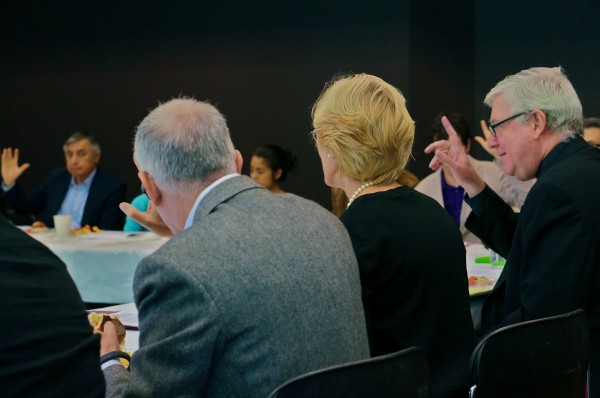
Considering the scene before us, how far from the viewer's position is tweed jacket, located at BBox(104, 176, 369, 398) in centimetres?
154

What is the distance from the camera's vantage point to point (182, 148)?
5.92ft

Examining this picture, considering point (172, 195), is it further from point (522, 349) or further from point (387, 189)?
point (522, 349)

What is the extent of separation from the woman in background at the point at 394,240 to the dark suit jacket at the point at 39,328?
2.71 feet

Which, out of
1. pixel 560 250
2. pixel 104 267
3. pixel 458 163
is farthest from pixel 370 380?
pixel 104 267

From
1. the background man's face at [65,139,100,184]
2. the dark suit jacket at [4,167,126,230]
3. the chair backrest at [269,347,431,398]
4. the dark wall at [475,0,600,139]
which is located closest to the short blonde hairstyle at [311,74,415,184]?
the chair backrest at [269,347,431,398]

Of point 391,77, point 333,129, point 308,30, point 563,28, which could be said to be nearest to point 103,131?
point 308,30

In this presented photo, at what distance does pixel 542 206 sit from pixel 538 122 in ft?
1.34

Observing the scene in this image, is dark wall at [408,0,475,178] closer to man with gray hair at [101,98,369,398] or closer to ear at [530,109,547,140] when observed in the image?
ear at [530,109,547,140]

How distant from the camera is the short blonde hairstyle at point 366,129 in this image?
235cm

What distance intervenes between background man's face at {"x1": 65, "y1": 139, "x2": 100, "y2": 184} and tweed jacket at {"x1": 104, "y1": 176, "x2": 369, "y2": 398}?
4.98m

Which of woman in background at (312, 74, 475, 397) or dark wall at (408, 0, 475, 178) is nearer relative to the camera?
woman in background at (312, 74, 475, 397)

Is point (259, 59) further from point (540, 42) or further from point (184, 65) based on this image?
point (540, 42)

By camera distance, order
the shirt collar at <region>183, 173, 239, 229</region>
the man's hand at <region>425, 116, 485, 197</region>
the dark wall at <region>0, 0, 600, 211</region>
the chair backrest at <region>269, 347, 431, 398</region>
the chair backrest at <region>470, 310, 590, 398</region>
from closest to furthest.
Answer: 1. the chair backrest at <region>269, 347, 431, 398</region>
2. the shirt collar at <region>183, 173, 239, 229</region>
3. the chair backrest at <region>470, 310, 590, 398</region>
4. the man's hand at <region>425, 116, 485, 197</region>
5. the dark wall at <region>0, 0, 600, 211</region>

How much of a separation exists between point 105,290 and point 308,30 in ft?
10.7
